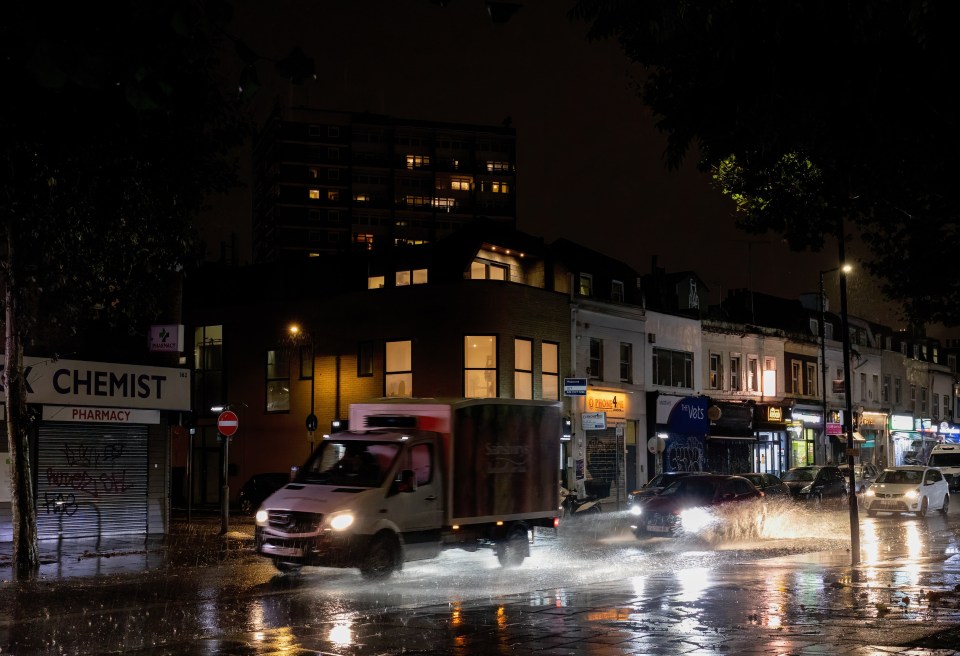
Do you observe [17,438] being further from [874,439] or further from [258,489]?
Answer: [874,439]

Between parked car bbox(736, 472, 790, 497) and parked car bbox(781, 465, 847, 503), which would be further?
parked car bbox(781, 465, 847, 503)

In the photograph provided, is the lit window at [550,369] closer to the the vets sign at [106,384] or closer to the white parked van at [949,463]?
the the vets sign at [106,384]

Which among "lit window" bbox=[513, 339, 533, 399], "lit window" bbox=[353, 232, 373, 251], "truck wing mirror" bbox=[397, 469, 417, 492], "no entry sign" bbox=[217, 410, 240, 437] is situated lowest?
"truck wing mirror" bbox=[397, 469, 417, 492]

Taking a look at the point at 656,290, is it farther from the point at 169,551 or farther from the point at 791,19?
the point at 791,19

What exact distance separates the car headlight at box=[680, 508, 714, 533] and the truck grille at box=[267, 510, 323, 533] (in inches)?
422

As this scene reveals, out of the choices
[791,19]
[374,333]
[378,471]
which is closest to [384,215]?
[374,333]

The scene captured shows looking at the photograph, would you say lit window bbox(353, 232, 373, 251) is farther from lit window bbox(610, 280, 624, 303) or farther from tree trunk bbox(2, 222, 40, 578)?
tree trunk bbox(2, 222, 40, 578)

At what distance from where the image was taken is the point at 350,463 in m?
17.6

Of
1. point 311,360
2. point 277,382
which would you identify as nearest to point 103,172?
point 311,360

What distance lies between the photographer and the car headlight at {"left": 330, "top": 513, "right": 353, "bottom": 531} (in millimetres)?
16203

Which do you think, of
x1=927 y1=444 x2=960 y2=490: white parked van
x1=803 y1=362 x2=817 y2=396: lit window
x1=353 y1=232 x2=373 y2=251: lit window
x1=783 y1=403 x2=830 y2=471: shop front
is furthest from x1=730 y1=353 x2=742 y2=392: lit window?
x1=353 y1=232 x2=373 y2=251: lit window

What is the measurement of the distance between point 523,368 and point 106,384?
18481 mm

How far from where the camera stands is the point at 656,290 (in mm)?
52094

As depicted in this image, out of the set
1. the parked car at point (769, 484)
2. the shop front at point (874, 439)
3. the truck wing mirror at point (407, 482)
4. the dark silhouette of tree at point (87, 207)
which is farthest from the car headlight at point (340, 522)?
the shop front at point (874, 439)
